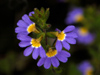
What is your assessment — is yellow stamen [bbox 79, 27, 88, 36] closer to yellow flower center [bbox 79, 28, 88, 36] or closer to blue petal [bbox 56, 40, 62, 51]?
yellow flower center [bbox 79, 28, 88, 36]

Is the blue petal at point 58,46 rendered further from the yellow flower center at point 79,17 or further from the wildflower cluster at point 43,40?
the yellow flower center at point 79,17

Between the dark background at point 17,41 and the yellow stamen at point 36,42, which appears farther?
the dark background at point 17,41

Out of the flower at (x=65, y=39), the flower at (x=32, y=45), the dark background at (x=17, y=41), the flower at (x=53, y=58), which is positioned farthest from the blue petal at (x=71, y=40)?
the dark background at (x=17, y=41)

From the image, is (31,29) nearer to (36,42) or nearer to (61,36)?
(36,42)

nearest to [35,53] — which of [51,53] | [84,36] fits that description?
[51,53]

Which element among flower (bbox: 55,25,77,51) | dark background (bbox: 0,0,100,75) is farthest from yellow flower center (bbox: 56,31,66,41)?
dark background (bbox: 0,0,100,75)

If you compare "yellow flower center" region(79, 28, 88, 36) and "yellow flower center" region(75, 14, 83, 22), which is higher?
"yellow flower center" region(75, 14, 83, 22)

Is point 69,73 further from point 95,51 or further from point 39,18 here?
point 39,18
